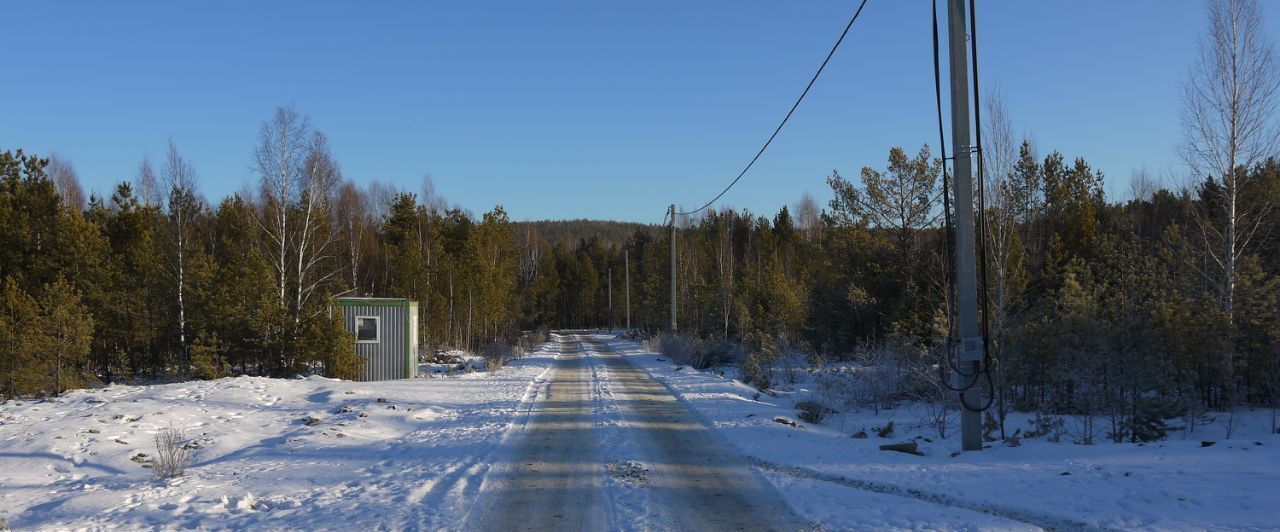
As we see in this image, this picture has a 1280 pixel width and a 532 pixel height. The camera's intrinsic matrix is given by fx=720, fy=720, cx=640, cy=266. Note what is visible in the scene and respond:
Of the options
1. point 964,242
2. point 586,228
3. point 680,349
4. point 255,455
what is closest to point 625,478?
point 964,242

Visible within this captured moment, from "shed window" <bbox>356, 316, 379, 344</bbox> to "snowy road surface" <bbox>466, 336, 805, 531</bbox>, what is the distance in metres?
8.87

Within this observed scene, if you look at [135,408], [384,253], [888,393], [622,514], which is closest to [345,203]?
[384,253]

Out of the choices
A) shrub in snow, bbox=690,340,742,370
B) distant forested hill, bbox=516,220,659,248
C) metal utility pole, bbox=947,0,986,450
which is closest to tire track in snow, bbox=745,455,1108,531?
metal utility pole, bbox=947,0,986,450

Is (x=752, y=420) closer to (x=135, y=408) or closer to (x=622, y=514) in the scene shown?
(x=622, y=514)

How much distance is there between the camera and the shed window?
67.0 feet

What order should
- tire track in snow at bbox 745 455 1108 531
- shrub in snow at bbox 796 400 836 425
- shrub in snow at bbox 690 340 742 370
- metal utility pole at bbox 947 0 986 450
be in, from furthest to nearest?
shrub in snow at bbox 690 340 742 370, shrub in snow at bbox 796 400 836 425, metal utility pole at bbox 947 0 986 450, tire track in snow at bbox 745 455 1108 531

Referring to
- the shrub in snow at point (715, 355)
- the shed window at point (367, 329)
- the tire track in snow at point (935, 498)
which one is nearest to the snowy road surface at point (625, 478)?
the tire track in snow at point (935, 498)

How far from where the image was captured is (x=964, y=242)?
348 inches

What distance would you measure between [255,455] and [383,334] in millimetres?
11383

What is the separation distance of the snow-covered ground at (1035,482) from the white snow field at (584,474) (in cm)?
3

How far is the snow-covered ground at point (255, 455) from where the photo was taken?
256 inches

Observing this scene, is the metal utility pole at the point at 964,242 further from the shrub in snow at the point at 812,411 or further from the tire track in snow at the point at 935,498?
the shrub in snow at the point at 812,411

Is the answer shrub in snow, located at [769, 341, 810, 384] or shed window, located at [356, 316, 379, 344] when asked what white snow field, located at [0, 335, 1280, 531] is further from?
shed window, located at [356, 316, 379, 344]

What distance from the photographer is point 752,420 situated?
12.0m
